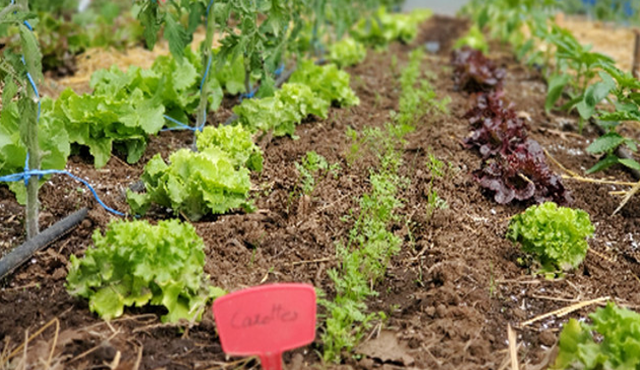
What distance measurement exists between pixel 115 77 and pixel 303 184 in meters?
1.58

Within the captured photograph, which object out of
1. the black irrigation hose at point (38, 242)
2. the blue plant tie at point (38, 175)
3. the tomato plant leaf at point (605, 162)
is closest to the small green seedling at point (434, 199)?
the tomato plant leaf at point (605, 162)

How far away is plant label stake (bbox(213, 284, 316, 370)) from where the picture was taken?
1997mm

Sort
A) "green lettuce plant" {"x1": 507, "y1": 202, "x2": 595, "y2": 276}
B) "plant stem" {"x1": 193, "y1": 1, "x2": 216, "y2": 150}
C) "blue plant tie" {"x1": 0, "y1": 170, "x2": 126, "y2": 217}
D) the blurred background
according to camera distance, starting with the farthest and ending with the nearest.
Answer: the blurred background, "plant stem" {"x1": 193, "y1": 1, "x2": 216, "y2": 150}, "green lettuce plant" {"x1": 507, "y1": 202, "x2": 595, "y2": 276}, "blue plant tie" {"x1": 0, "y1": 170, "x2": 126, "y2": 217}

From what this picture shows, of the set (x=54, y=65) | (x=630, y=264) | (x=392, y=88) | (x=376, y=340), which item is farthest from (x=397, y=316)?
(x=54, y=65)

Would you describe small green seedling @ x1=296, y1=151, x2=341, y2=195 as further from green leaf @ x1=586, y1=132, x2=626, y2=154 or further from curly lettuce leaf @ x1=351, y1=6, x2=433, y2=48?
curly lettuce leaf @ x1=351, y1=6, x2=433, y2=48

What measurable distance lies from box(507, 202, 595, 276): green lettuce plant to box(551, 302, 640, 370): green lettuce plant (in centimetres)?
79

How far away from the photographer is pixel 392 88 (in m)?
6.39

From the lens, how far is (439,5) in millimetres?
17891

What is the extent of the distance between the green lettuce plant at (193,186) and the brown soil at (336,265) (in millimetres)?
102

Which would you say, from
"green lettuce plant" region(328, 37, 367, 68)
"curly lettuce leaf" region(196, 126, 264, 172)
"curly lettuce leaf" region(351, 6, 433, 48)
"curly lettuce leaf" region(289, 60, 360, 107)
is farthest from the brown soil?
"curly lettuce leaf" region(351, 6, 433, 48)

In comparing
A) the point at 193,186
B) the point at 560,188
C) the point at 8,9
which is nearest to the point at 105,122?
the point at 193,186

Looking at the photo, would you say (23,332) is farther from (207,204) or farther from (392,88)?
(392,88)

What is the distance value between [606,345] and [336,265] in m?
1.22

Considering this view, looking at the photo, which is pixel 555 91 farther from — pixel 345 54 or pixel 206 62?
pixel 206 62
